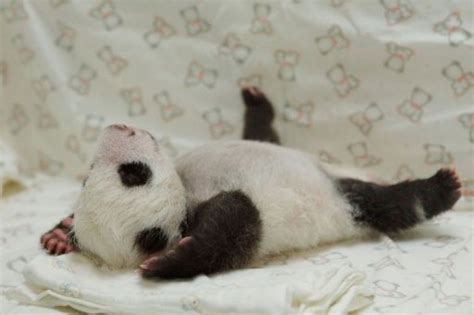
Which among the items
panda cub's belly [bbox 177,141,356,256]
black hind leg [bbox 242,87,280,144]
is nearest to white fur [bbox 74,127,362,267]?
panda cub's belly [bbox 177,141,356,256]

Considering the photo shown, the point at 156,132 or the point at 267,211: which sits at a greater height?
the point at 156,132

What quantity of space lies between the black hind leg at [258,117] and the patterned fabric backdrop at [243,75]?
67 millimetres

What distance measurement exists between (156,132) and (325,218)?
37.7 inches

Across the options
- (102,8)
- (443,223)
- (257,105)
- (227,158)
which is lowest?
(443,223)

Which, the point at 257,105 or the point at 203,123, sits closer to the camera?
the point at 257,105

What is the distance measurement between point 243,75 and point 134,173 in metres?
0.86

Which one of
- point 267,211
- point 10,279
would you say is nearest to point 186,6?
point 267,211

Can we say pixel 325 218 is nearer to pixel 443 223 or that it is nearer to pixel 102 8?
pixel 443 223

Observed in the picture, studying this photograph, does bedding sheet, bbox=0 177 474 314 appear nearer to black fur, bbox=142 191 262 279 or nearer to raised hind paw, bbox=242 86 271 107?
black fur, bbox=142 191 262 279

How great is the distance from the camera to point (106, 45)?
8.13 feet

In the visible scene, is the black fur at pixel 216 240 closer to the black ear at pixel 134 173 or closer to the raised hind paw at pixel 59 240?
the black ear at pixel 134 173

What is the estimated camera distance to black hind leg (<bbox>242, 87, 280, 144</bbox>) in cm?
233

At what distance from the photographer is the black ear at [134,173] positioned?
169cm

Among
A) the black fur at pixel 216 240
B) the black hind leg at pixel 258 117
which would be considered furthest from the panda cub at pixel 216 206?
the black hind leg at pixel 258 117
